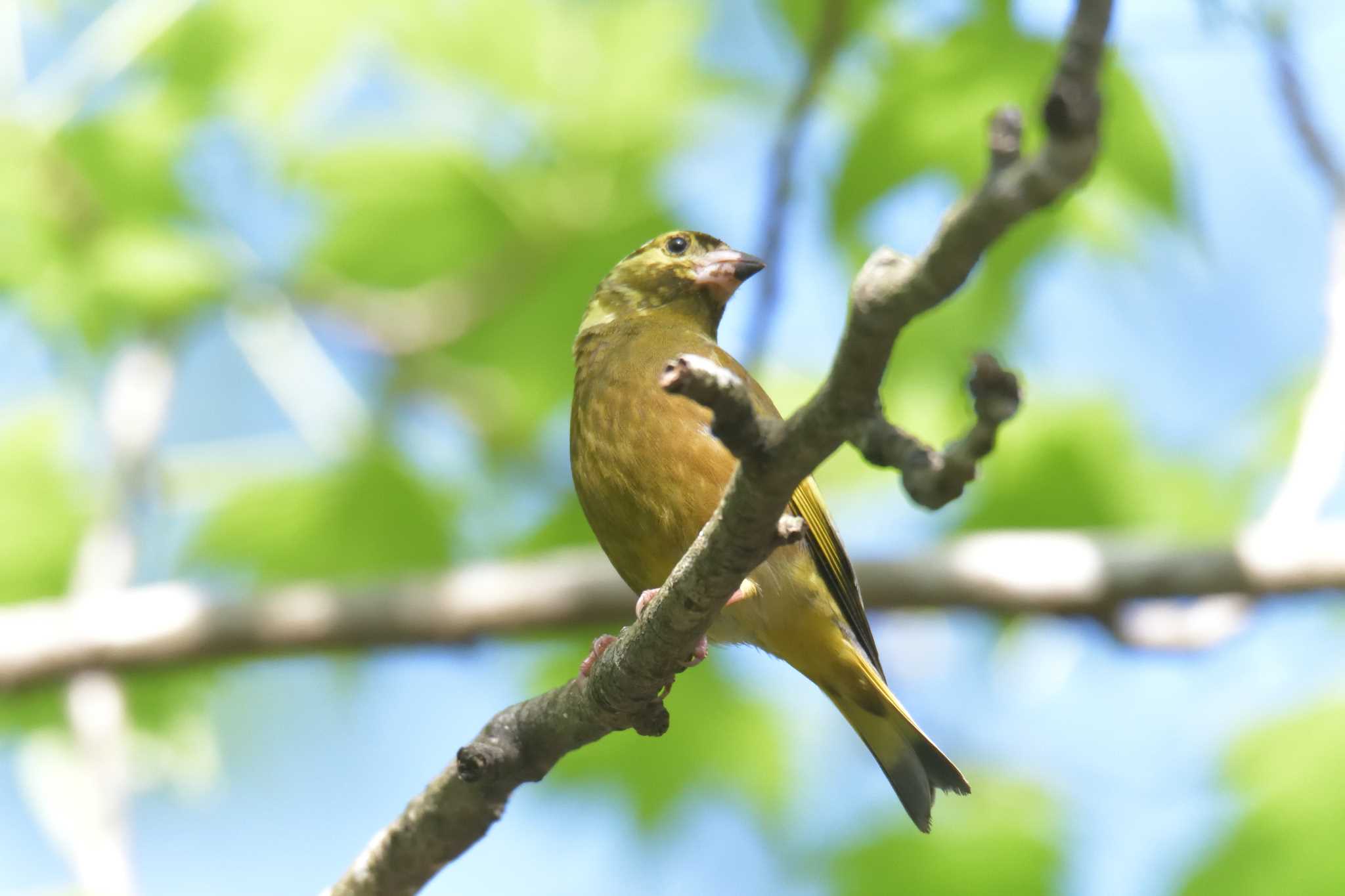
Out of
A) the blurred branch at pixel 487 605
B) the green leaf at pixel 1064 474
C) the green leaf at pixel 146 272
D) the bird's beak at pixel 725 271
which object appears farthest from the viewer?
the green leaf at pixel 1064 474

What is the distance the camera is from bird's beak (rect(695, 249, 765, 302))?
5.77 meters

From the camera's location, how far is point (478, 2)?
7.59 metres

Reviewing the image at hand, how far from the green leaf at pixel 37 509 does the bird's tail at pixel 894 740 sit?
4.50 m

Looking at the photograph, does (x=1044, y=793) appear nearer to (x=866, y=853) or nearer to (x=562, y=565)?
(x=866, y=853)

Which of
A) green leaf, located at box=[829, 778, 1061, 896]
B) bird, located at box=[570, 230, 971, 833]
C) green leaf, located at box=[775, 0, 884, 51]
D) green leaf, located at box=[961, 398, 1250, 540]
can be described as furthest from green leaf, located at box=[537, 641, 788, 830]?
green leaf, located at box=[775, 0, 884, 51]

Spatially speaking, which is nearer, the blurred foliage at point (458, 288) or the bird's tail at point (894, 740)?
the bird's tail at point (894, 740)

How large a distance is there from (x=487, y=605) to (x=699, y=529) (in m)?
2.60

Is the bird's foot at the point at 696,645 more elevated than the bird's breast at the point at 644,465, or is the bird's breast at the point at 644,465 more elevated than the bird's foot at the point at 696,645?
the bird's breast at the point at 644,465

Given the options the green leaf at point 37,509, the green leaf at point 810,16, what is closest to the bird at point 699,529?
the green leaf at point 810,16

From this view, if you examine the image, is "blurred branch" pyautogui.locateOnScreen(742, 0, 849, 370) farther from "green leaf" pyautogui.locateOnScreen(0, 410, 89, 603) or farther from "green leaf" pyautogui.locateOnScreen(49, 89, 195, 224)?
"green leaf" pyautogui.locateOnScreen(0, 410, 89, 603)

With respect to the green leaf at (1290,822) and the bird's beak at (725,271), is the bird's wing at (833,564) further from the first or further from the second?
the green leaf at (1290,822)

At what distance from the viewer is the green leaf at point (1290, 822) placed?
16.5 feet

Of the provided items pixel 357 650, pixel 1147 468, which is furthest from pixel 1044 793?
pixel 357 650

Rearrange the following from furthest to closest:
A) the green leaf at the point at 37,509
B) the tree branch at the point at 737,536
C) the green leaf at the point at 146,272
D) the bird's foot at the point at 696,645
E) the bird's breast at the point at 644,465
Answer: the green leaf at the point at 37,509 → the green leaf at the point at 146,272 → the bird's breast at the point at 644,465 → the bird's foot at the point at 696,645 → the tree branch at the point at 737,536
